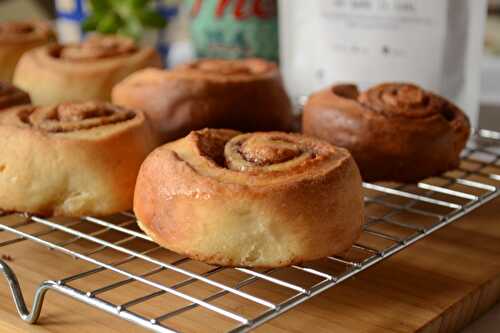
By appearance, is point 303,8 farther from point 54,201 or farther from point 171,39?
point 54,201

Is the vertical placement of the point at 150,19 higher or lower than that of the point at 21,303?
higher

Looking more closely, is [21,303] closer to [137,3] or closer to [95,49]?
[95,49]

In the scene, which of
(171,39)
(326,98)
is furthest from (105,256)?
(171,39)

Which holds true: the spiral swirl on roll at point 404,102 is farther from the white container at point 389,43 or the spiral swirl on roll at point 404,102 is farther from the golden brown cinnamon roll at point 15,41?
the golden brown cinnamon roll at point 15,41

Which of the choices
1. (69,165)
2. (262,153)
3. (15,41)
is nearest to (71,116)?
(69,165)

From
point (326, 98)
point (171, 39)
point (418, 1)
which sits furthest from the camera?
point (171, 39)

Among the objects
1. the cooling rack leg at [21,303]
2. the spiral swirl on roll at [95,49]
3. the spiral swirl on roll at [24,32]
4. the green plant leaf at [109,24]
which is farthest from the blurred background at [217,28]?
the cooling rack leg at [21,303]
